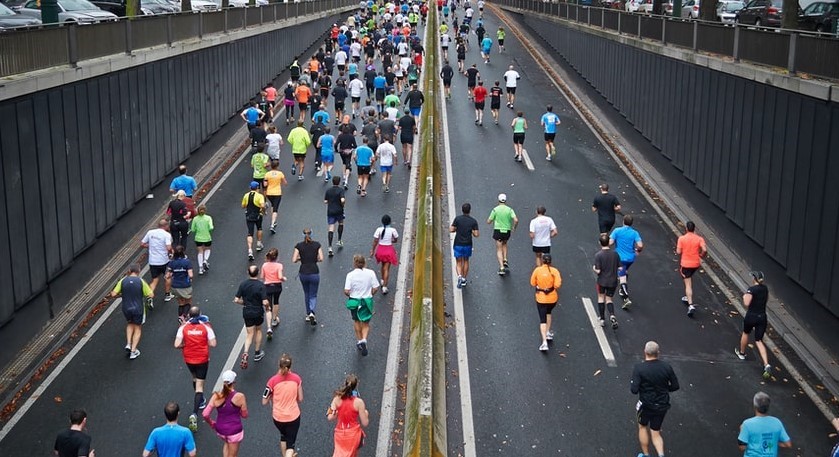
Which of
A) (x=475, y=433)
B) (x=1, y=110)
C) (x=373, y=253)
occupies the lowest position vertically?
(x=475, y=433)

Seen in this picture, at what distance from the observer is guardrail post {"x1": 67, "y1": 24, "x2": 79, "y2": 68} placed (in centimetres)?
1745

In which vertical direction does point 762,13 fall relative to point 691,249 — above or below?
above

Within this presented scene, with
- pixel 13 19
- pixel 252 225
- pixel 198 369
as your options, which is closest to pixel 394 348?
pixel 198 369

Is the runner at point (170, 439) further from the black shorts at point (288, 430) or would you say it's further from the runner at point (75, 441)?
the black shorts at point (288, 430)

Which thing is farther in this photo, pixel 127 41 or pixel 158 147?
pixel 158 147

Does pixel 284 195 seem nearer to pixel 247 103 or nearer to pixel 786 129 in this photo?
pixel 247 103

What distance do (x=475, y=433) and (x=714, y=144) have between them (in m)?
12.1

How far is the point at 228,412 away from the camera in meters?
11.3

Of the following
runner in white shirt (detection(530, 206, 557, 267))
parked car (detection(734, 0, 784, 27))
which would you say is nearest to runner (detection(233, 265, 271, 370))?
runner in white shirt (detection(530, 206, 557, 267))

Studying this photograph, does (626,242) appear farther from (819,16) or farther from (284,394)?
(819,16)

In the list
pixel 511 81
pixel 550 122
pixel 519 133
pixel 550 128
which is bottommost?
pixel 519 133

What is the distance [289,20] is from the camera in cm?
4594

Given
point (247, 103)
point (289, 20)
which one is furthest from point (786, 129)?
point (289, 20)

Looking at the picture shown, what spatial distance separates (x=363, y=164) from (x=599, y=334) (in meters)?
9.85
